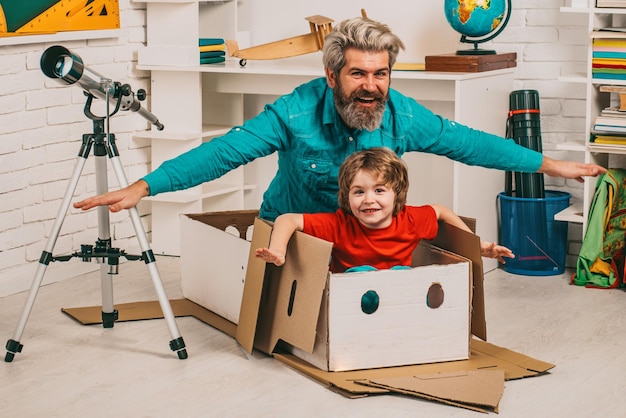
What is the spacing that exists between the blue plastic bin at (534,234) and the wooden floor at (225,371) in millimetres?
373

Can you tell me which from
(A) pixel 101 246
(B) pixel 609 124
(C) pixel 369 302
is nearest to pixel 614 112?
(B) pixel 609 124

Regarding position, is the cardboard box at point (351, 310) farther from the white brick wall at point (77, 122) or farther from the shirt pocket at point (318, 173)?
the white brick wall at point (77, 122)

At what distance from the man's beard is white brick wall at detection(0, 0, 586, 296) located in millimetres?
1323

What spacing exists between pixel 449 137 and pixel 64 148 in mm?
1587

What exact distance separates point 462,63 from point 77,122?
4.98 ft

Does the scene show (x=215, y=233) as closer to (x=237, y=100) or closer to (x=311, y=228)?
(x=311, y=228)

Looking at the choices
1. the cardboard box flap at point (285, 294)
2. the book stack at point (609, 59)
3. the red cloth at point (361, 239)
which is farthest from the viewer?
the book stack at point (609, 59)

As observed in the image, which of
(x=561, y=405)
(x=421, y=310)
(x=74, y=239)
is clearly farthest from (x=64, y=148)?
(x=561, y=405)

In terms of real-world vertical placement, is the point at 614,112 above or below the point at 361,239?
above

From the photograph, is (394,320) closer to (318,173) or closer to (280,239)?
(280,239)

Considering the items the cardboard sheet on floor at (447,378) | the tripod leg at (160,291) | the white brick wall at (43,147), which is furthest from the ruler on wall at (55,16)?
the cardboard sheet on floor at (447,378)

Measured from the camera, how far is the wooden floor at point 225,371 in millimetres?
2697

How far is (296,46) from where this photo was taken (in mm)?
4164

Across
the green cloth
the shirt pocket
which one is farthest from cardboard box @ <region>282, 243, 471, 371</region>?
the green cloth
